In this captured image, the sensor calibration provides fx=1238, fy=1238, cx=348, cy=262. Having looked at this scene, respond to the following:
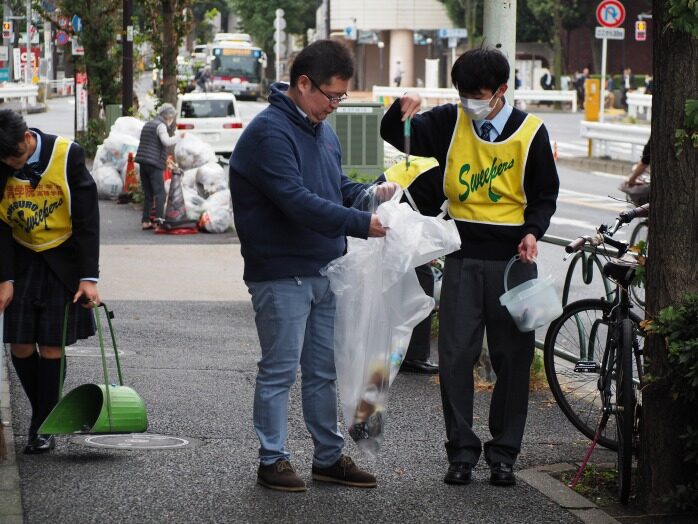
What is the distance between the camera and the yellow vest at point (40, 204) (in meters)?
5.22

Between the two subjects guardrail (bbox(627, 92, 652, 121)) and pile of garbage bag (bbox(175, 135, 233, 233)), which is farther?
guardrail (bbox(627, 92, 652, 121))

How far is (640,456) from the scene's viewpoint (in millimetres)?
4871

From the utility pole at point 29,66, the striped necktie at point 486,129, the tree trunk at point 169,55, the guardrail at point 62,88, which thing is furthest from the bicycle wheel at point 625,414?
the guardrail at point 62,88

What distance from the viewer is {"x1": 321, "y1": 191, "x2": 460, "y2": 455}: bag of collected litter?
15.9 feet

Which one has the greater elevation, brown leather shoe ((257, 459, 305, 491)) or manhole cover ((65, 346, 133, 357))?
brown leather shoe ((257, 459, 305, 491))

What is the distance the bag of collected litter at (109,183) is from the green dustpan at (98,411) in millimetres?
15008

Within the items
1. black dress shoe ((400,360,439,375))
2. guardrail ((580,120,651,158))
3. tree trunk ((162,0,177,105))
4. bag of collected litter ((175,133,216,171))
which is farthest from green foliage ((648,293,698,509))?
guardrail ((580,120,651,158))

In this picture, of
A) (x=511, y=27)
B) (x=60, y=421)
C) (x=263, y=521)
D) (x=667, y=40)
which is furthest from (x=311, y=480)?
(x=511, y=27)

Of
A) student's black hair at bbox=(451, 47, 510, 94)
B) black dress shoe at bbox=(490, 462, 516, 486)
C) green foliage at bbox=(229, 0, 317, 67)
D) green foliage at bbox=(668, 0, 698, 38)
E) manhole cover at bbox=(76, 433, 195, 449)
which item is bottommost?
manhole cover at bbox=(76, 433, 195, 449)

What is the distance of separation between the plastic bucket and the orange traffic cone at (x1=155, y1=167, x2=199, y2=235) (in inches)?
410

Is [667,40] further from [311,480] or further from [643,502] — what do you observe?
[311,480]

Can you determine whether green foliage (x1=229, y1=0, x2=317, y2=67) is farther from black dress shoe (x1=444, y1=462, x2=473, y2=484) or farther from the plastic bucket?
black dress shoe (x1=444, y1=462, x2=473, y2=484)

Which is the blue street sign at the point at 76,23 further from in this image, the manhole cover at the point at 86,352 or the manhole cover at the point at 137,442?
the manhole cover at the point at 137,442

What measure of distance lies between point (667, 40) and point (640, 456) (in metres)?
1.61
